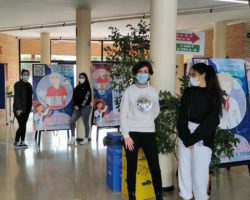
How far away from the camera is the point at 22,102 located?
20.7ft

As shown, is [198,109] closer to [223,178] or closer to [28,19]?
[223,178]

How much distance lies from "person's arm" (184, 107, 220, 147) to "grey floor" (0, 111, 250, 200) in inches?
40.9

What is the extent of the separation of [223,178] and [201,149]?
1709 mm

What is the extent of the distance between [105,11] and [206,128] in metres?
5.69

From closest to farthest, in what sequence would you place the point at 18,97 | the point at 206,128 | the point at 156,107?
the point at 206,128 < the point at 156,107 < the point at 18,97

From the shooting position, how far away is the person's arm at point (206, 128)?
3.08m

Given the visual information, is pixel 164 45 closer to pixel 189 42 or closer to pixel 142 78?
pixel 189 42

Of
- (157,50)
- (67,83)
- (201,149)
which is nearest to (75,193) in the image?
(201,149)

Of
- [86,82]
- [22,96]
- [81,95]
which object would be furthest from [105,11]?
[22,96]

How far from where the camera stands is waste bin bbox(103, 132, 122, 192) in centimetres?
391

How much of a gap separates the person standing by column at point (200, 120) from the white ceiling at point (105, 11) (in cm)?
435

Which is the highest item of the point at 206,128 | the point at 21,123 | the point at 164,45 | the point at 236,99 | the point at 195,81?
the point at 164,45

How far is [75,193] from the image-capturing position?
3936 mm

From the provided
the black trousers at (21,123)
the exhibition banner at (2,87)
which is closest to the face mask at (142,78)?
the black trousers at (21,123)
